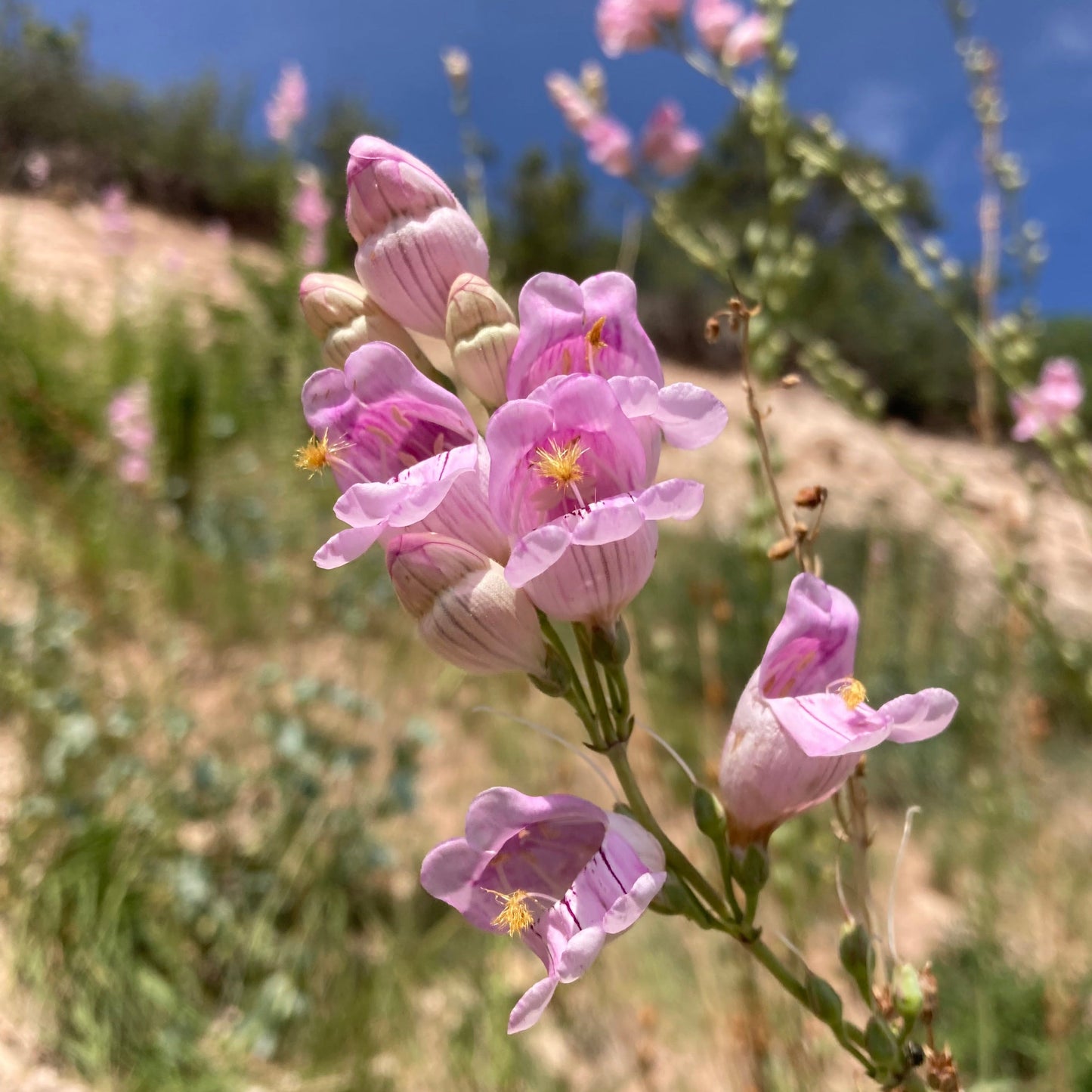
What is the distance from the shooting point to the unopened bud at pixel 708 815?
0.65 metres

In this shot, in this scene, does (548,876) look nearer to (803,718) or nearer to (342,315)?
(803,718)

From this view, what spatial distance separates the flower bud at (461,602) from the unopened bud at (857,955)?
0.32 meters

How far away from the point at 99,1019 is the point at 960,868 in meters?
3.23

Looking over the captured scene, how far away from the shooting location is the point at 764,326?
1.40 m

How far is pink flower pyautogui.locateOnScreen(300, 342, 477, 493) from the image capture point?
27.2 inches

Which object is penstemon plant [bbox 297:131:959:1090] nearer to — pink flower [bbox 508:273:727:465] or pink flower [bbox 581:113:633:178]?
pink flower [bbox 508:273:727:465]

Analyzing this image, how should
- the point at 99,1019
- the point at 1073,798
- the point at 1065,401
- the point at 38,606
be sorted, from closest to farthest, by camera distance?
the point at 99,1019, the point at 38,606, the point at 1065,401, the point at 1073,798

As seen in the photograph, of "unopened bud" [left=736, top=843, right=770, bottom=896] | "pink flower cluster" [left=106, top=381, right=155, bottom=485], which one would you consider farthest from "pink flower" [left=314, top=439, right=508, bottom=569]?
"pink flower cluster" [left=106, top=381, right=155, bottom=485]

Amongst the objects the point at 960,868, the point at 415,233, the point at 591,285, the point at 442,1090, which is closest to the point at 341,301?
the point at 415,233

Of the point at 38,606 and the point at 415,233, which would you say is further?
the point at 38,606

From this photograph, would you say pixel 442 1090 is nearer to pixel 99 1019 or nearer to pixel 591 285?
pixel 99 1019

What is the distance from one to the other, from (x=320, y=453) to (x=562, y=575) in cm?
24

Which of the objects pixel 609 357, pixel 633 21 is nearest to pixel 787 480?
pixel 633 21

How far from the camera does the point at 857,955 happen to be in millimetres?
644
